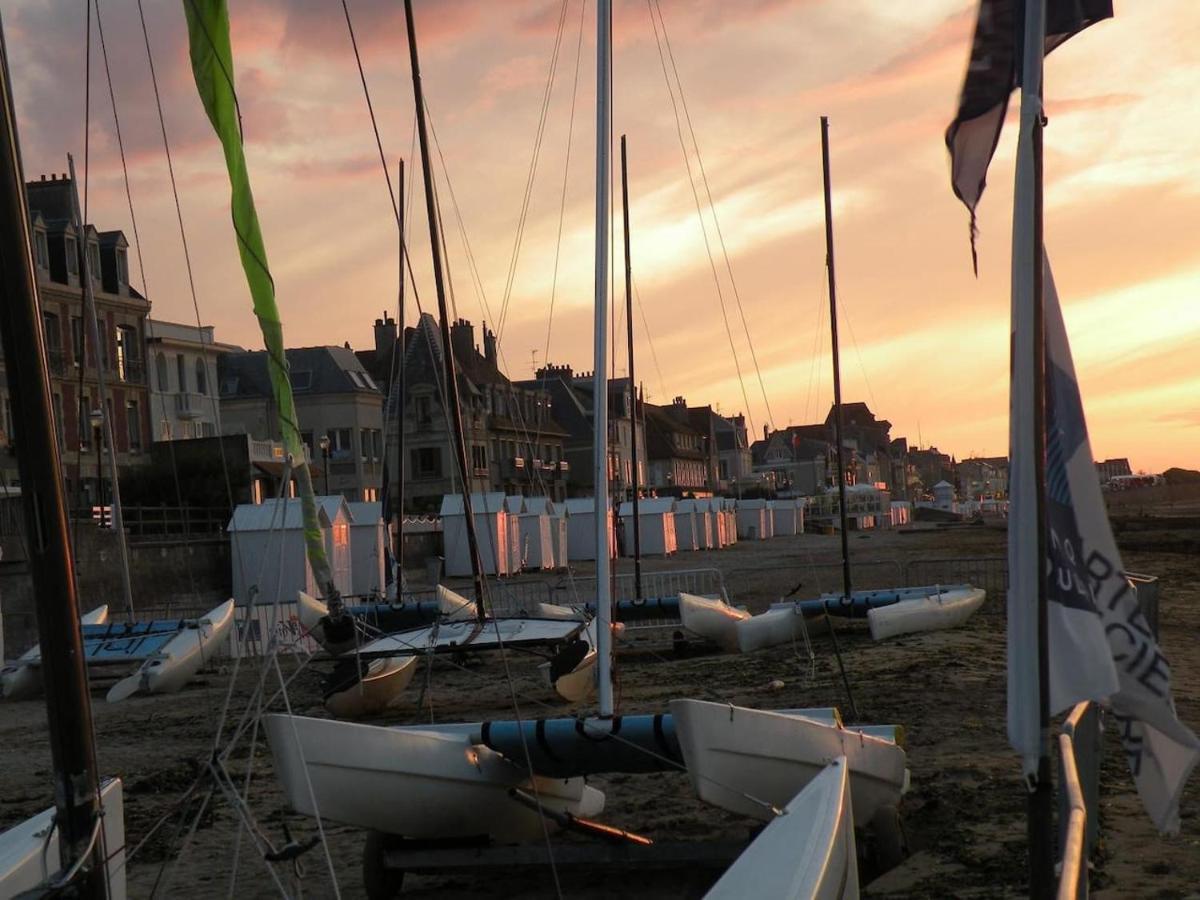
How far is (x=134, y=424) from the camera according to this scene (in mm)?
60250

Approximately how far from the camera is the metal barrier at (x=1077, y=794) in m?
3.94

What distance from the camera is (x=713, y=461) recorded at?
14438 centimetres

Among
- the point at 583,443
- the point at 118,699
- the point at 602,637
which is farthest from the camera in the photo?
the point at 583,443

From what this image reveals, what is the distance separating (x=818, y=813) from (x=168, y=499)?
53.1 meters

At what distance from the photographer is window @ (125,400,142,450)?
5978cm

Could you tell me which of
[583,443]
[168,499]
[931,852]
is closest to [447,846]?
[931,852]

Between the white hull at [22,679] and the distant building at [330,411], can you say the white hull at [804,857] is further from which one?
the distant building at [330,411]

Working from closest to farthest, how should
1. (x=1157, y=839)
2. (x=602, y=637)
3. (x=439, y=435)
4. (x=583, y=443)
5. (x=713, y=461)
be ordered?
(x=1157, y=839) → (x=602, y=637) → (x=439, y=435) → (x=583, y=443) → (x=713, y=461)

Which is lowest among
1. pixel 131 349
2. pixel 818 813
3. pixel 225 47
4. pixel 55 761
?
pixel 818 813

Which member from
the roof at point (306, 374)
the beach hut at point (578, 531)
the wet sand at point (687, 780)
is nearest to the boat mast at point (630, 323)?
the wet sand at point (687, 780)

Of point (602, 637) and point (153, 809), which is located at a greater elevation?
point (602, 637)

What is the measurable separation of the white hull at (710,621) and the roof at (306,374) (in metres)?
54.1

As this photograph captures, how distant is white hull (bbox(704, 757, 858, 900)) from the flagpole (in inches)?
47.0

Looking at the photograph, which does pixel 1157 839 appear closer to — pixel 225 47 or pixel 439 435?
pixel 225 47
